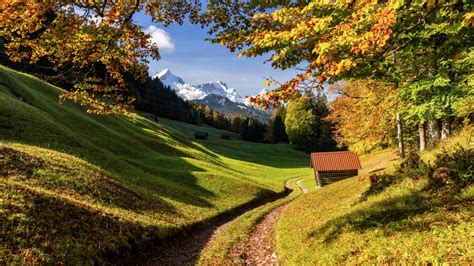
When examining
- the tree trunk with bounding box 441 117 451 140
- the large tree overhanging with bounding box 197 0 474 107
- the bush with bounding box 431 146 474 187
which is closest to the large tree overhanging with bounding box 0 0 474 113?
the large tree overhanging with bounding box 197 0 474 107

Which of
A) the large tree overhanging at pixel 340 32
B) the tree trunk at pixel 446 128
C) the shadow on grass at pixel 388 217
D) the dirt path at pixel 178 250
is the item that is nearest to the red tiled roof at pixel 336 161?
the tree trunk at pixel 446 128

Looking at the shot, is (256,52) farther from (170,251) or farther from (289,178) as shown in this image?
(289,178)

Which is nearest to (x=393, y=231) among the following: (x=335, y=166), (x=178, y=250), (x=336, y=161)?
(x=178, y=250)

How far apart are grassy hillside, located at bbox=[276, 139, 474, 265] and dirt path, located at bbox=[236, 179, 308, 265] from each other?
0.52 m

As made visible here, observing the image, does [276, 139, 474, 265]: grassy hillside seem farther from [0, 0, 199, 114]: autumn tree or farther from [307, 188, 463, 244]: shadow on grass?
[0, 0, 199, 114]: autumn tree

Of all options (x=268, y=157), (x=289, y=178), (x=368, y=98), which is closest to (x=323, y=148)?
(x=268, y=157)

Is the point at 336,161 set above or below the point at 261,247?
above

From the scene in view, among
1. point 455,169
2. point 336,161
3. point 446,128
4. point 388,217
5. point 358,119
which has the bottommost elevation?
point 336,161

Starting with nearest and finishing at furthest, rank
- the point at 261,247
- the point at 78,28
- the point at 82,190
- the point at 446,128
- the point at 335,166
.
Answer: the point at 78,28
the point at 261,247
the point at 82,190
the point at 446,128
the point at 335,166

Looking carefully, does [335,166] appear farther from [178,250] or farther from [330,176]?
[178,250]

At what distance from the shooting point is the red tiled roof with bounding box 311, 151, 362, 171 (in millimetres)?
44188

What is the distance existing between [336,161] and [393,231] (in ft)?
114

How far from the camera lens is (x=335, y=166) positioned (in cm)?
4484

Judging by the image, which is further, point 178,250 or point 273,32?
point 178,250
